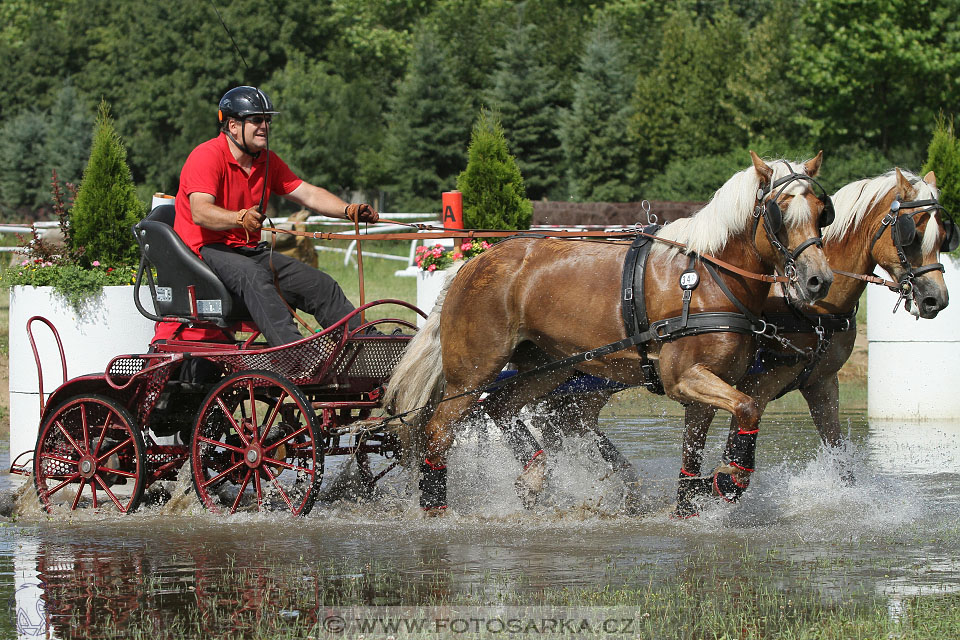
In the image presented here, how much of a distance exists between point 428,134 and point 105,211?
28747 millimetres

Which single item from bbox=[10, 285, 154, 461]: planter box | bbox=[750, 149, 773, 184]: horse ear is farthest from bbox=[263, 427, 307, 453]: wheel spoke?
bbox=[750, 149, 773, 184]: horse ear

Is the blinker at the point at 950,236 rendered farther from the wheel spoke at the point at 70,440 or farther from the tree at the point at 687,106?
the tree at the point at 687,106

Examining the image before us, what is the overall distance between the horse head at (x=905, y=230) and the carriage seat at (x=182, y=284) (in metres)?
3.23

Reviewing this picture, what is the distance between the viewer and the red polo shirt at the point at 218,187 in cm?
704

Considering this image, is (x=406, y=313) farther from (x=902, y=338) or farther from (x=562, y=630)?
(x=562, y=630)

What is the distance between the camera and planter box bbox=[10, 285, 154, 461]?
8531 mm

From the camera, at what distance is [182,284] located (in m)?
7.10

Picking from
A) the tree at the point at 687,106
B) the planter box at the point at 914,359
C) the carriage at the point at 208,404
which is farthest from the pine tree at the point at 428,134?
the carriage at the point at 208,404

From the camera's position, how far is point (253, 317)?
695 centimetres

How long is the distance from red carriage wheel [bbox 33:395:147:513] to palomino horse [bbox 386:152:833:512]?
149 centimetres

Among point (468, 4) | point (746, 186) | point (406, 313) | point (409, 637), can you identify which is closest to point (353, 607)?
point (409, 637)

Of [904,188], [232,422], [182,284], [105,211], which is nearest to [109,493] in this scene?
[232,422]

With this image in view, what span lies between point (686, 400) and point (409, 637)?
241cm

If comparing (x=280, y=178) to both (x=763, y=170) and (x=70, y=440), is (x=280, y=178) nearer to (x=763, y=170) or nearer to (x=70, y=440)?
(x=70, y=440)
